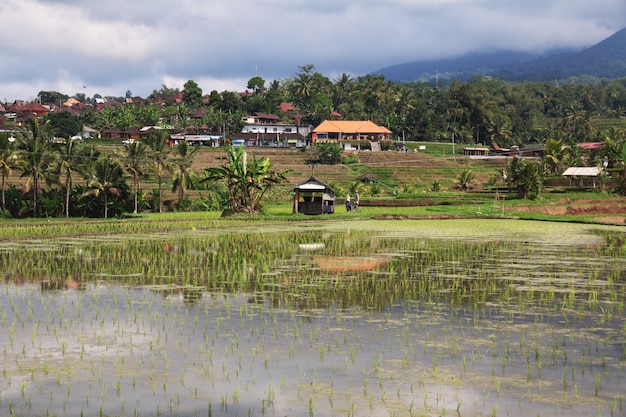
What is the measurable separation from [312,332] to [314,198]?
1321 inches

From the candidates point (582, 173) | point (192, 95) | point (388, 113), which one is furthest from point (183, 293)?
point (192, 95)

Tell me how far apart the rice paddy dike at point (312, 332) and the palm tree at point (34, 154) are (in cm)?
2335

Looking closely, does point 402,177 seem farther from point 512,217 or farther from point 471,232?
point 471,232

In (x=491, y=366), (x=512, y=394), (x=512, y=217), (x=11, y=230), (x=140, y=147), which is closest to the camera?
(x=512, y=394)

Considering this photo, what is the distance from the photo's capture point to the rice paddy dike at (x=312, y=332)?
8289 millimetres

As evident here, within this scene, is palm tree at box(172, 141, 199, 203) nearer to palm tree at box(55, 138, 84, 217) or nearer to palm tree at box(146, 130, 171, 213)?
palm tree at box(146, 130, 171, 213)

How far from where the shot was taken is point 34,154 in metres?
44.7

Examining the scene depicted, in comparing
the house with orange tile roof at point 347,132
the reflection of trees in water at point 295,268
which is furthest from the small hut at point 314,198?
the house with orange tile roof at point 347,132

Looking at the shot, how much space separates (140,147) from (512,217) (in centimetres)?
2510

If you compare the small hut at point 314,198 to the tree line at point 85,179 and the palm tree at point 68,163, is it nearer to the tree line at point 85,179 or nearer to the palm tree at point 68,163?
the tree line at point 85,179

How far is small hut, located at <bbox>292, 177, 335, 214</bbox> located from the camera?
43.6m

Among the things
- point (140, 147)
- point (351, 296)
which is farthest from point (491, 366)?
point (140, 147)

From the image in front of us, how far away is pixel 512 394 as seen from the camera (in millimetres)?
8445

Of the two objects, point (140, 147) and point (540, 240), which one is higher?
point (140, 147)
